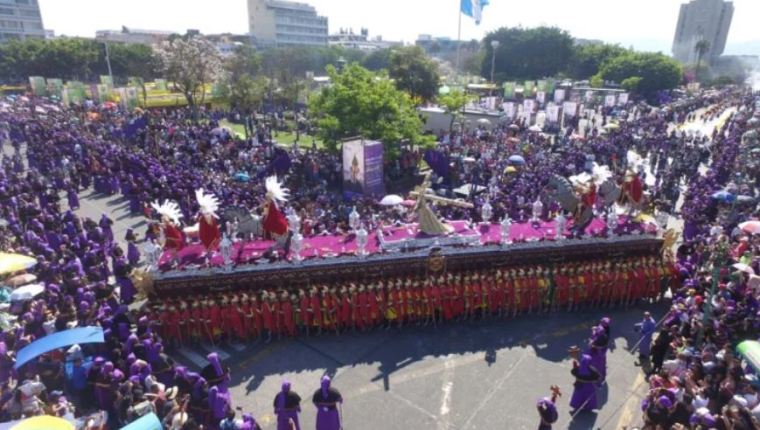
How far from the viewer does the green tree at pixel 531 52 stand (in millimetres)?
76688

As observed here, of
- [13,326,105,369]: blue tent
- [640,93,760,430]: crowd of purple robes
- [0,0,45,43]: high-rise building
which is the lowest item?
[640,93,760,430]: crowd of purple robes

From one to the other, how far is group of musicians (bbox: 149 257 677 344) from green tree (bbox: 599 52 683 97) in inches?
2532

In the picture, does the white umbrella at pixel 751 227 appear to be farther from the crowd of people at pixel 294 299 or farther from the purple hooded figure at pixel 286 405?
the purple hooded figure at pixel 286 405

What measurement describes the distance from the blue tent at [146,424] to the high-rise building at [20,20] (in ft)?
352

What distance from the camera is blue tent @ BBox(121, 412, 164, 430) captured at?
7.06 meters

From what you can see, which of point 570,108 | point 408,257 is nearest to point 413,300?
point 408,257

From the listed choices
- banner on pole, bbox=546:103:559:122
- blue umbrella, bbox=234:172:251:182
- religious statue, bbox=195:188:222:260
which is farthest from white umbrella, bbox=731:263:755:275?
banner on pole, bbox=546:103:559:122

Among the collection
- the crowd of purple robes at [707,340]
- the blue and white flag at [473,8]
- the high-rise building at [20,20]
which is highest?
the high-rise building at [20,20]

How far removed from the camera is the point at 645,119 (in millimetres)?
45094

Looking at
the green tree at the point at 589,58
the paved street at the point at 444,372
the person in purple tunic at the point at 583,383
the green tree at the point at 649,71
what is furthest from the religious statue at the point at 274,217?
the green tree at the point at 589,58

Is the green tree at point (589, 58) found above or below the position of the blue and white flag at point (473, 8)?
below

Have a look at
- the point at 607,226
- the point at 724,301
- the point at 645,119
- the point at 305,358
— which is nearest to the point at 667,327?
the point at 724,301

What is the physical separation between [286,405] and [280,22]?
120 m

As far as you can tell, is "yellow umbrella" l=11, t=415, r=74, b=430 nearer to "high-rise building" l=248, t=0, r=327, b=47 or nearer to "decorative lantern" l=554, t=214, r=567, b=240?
"decorative lantern" l=554, t=214, r=567, b=240
